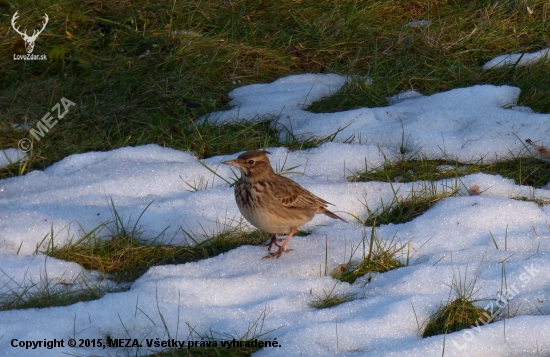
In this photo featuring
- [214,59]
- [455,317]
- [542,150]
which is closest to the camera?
[455,317]

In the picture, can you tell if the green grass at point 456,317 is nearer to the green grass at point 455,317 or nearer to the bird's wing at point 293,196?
the green grass at point 455,317

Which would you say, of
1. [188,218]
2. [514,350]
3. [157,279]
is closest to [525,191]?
[514,350]

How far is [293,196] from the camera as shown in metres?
5.23

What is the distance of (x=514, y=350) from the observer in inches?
161

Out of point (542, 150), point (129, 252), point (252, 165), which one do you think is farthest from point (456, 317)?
point (542, 150)

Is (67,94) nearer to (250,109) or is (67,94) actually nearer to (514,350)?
(250,109)

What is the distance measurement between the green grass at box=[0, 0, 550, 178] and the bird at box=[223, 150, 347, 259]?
155cm

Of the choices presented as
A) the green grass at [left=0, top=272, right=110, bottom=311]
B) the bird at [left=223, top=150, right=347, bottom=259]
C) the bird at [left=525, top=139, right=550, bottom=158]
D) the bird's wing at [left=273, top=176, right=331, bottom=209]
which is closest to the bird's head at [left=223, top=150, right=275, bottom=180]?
the bird at [left=223, top=150, right=347, bottom=259]

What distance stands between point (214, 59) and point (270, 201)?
3189 millimetres

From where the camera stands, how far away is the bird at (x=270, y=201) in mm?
5059

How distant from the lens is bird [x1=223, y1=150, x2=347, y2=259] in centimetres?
506

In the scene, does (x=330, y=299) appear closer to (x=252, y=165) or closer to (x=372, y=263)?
(x=372, y=263)

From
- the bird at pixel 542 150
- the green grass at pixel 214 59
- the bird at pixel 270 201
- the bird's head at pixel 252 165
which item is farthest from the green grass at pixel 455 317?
the green grass at pixel 214 59

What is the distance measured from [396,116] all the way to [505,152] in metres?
1.10
